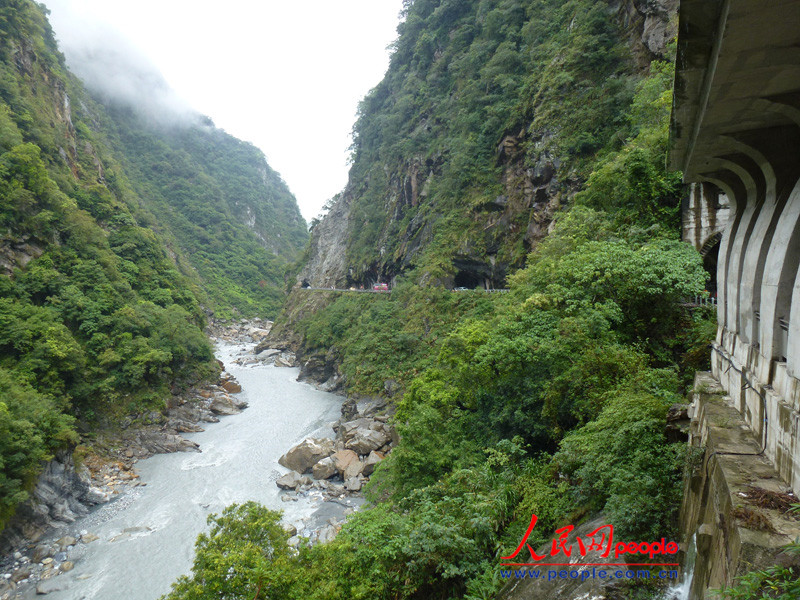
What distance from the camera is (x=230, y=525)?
8.19 metres

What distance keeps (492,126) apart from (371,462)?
73.5 feet

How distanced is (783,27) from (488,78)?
30028mm

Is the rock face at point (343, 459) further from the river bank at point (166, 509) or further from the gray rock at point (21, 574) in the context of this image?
the gray rock at point (21, 574)

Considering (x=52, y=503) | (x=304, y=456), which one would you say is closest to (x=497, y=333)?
(x=304, y=456)

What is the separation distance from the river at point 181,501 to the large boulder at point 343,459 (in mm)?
2261

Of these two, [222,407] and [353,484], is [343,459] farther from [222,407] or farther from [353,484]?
[222,407]

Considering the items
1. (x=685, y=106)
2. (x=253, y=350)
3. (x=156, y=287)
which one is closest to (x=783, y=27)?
(x=685, y=106)

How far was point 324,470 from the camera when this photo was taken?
61.4 ft

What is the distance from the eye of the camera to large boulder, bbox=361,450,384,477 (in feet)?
60.2

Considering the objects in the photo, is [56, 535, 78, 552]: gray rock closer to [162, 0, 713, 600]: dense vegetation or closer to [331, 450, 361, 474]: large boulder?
[162, 0, 713, 600]: dense vegetation

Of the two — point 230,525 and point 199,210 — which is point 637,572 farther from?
point 199,210

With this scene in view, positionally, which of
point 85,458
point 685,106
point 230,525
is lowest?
point 85,458

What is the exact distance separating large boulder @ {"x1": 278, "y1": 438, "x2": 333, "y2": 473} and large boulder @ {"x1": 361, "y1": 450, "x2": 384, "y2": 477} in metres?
2.37

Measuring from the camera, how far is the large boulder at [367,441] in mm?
19719
